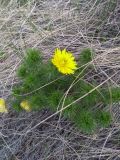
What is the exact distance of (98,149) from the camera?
1570 mm

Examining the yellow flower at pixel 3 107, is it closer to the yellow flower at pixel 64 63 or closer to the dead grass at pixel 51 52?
the dead grass at pixel 51 52

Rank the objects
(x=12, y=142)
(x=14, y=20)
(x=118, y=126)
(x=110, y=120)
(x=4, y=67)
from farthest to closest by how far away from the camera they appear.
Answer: (x=14, y=20), (x=4, y=67), (x=12, y=142), (x=118, y=126), (x=110, y=120)

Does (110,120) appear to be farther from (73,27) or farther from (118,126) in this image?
(73,27)

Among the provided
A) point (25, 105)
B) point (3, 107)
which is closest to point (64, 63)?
point (25, 105)

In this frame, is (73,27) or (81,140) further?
(73,27)

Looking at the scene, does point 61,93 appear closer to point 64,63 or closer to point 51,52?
point 64,63

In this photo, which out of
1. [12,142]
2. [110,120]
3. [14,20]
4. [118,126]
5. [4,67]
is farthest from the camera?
[14,20]

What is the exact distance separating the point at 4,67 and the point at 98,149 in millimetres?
624

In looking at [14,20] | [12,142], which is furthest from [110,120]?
[14,20]

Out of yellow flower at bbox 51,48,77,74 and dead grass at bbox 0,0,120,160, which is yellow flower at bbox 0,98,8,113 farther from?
yellow flower at bbox 51,48,77,74

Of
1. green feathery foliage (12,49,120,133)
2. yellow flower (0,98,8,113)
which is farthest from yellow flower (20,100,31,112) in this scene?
yellow flower (0,98,8,113)

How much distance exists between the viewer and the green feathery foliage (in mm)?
1480

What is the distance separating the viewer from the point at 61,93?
1.53 meters

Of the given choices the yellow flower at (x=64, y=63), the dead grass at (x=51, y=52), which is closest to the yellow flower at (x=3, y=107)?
the dead grass at (x=51, y=52)
